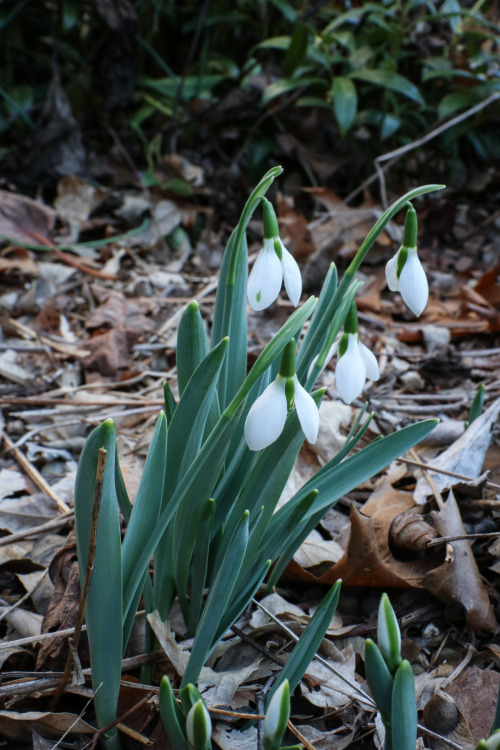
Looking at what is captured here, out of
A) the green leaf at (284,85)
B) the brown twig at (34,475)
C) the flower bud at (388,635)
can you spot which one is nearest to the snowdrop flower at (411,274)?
the flower bud at (388,635)

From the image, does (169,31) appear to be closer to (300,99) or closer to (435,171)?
(300,99)

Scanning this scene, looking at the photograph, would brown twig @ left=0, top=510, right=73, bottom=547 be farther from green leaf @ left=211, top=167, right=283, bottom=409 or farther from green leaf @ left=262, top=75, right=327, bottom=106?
green leaf @ left=262, top=75, right=327, bottom=106

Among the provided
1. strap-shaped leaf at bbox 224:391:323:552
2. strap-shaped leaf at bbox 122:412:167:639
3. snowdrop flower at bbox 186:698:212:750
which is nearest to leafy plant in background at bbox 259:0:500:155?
strap-shaped leaf at bbox 224:391:323:552

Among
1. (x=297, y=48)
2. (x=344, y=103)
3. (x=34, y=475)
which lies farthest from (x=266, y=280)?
(x=297, y=48)

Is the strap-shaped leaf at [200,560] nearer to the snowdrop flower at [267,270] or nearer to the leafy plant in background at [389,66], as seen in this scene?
the snowdrop flower at [267,270]

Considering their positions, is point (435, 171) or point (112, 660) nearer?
point (112, 660)

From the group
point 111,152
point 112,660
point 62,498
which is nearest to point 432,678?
point 112,660
